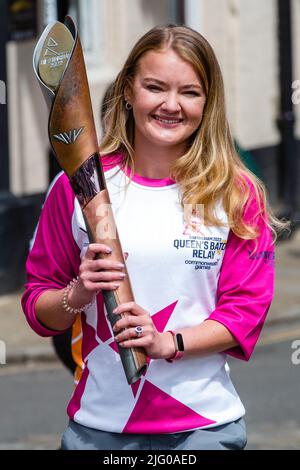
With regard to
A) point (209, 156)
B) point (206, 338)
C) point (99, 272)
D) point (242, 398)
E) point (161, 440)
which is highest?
point (209, 156)

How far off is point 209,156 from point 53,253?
486 mm

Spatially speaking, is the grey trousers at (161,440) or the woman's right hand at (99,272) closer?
the woman's right hand at (99,272)

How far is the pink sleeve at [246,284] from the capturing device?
9.92ft

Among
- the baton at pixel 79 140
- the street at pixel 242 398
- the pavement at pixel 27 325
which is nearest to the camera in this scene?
the baton at pixel 79 140

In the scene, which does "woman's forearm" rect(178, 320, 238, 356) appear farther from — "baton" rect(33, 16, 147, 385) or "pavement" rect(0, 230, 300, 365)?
"pavement" rect(0, 230, 300, 365)

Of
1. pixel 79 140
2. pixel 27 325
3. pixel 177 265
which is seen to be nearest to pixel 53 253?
pixel 177 265

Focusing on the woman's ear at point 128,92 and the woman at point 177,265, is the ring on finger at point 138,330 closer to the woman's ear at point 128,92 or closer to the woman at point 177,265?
the woman at point 177,265

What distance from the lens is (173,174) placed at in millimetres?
3080

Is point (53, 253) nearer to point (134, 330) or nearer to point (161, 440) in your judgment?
point (134, 330)

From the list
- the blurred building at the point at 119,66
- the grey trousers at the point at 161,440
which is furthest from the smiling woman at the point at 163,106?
the blurred building at the point at 119,66

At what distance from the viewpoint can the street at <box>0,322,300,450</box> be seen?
6758 mm

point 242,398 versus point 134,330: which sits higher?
point 134,330

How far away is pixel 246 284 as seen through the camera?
3041 mm

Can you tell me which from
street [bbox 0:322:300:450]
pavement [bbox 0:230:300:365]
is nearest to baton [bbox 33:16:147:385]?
street [bbox 0:322:300:450]
